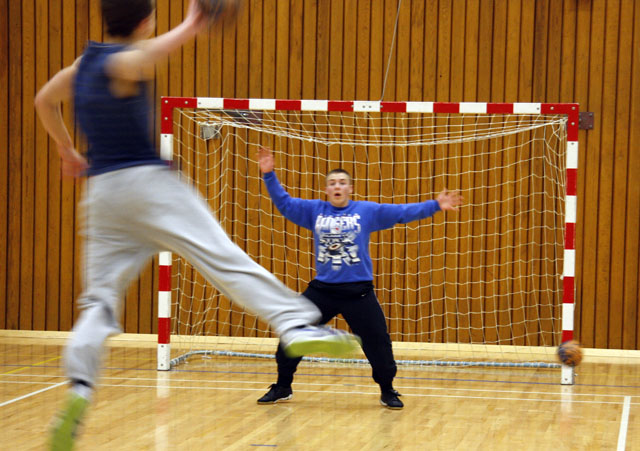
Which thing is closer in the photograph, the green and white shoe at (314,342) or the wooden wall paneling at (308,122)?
the green and white shoe at (314,342)

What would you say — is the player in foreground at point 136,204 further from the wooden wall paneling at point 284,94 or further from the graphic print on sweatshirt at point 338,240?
the wooden wall paneling at point 284,94

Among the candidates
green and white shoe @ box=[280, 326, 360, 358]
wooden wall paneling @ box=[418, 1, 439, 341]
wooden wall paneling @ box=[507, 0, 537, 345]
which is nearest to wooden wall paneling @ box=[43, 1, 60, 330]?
wooden wall paneling @ box=[418, 1, 439, 341]

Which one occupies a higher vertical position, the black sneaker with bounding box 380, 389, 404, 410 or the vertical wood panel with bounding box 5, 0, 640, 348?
the vertical wood panel with bounding box 5, 0, 640, 348

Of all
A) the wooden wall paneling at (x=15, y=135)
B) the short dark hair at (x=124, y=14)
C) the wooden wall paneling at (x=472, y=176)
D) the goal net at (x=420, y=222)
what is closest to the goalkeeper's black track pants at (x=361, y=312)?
the goal net at (x=420, y=222)

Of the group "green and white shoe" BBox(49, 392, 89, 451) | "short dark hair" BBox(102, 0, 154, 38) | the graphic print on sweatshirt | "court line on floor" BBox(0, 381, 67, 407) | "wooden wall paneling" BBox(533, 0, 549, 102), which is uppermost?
"wooden wall paneling" BBox(533, 0, 549, 102)

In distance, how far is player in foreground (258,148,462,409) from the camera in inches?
268

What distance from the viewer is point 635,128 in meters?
10.1

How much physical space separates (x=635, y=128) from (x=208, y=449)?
6801mm

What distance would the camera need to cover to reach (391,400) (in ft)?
23.0

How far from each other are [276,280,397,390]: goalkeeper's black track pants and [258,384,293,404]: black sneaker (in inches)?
15.1

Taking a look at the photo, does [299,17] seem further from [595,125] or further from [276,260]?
[595,125]

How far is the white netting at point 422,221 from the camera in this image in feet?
33.8

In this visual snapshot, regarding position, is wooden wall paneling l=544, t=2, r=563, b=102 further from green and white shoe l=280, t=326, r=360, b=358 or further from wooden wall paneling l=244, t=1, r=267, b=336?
green and white shoe l=280, t=326, r=360, b=358

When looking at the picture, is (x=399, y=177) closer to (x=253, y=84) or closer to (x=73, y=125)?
(x=253, y=84)
